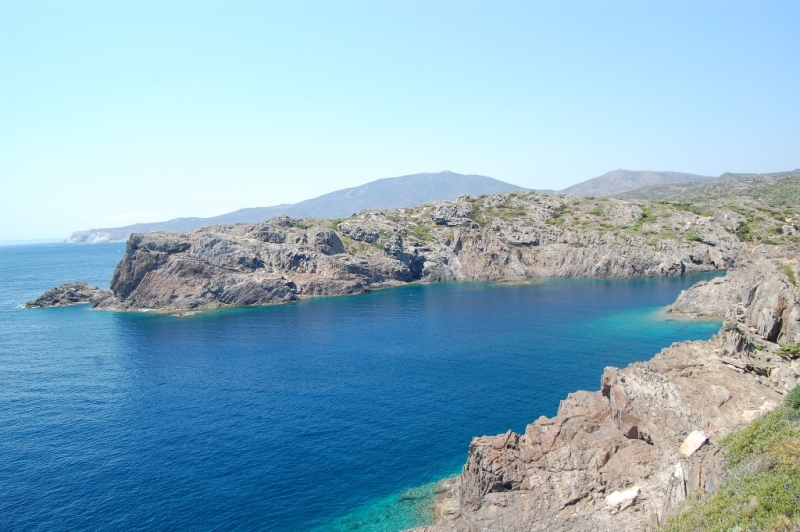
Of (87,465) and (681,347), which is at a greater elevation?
(681,347)

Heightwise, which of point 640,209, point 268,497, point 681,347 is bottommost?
point 268,497

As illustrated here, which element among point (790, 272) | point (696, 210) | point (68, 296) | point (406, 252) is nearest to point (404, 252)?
point (406, 252)

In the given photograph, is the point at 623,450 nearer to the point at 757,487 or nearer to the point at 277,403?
the point at 757,487

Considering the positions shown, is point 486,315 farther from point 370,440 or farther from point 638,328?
point 370,440

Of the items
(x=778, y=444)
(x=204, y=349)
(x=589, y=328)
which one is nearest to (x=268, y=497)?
(x=778, y=444)

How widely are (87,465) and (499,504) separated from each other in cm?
3818

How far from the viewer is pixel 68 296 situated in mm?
150500

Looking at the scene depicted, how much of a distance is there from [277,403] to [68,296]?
117 m

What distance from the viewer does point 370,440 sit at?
176 feet

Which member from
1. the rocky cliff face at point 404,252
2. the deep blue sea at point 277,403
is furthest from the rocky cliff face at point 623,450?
the rocky cliff face at point 404,252

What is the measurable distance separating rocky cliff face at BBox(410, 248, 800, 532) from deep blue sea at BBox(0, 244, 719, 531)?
8380 millimetres

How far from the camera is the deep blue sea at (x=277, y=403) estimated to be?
4356 cm

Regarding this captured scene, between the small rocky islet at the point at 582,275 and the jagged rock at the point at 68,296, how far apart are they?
0.56 metres

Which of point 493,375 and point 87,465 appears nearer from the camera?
point 87,465
